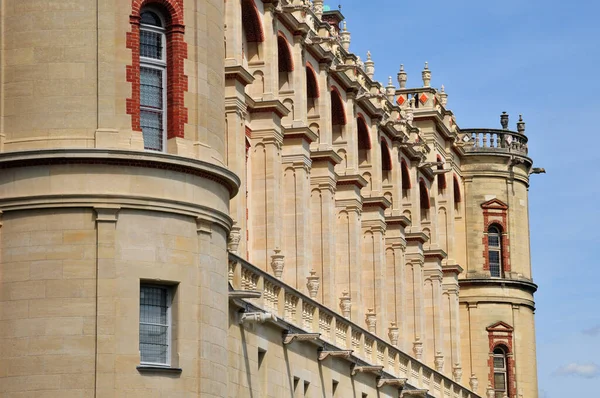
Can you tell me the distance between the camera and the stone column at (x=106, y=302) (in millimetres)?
38406

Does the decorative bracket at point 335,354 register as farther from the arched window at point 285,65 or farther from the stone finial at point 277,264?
the arched window at point 285,65

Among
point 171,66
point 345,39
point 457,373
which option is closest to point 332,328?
point 345,39

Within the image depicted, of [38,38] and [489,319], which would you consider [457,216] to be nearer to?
[489,319]

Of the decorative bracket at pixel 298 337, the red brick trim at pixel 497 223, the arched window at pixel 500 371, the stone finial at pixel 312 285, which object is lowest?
the decorative bracket at pixel 298 337

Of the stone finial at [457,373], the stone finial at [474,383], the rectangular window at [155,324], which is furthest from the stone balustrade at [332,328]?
the stone finial at [474,383]

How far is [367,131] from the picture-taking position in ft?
230

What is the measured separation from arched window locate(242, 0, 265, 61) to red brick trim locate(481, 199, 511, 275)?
3547 centimetres

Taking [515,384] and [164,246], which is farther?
[515,384]

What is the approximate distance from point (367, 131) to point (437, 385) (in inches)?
445

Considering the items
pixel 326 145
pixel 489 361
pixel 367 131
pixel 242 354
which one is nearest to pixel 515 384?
pixel 489 361

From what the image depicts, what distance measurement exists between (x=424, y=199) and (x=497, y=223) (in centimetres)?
1234

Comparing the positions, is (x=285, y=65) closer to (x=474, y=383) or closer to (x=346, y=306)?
(x=346, y=306)

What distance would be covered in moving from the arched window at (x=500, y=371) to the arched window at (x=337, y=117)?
84.4 feet

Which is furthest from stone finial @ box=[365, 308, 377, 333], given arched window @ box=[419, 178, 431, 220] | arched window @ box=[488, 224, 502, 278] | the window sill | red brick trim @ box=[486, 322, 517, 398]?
the window sill
